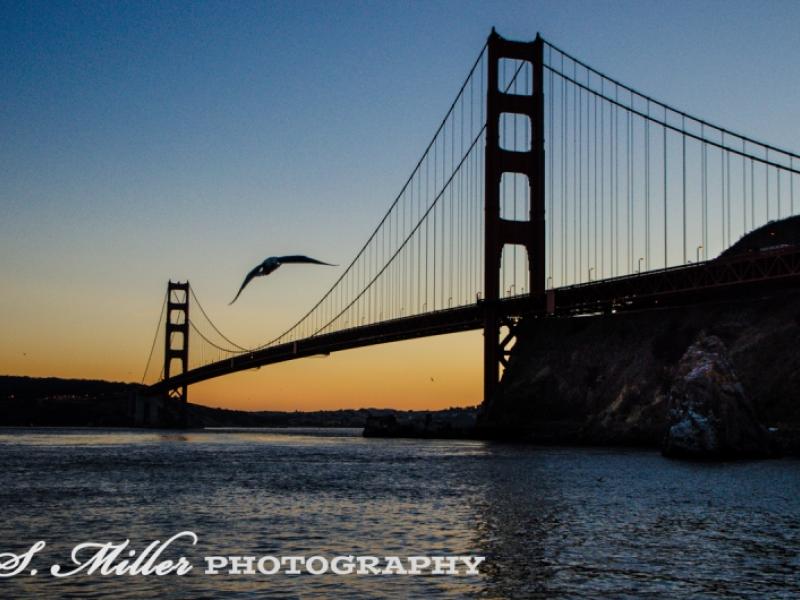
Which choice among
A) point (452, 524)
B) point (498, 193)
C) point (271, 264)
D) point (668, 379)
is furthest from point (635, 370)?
point (452, 524)

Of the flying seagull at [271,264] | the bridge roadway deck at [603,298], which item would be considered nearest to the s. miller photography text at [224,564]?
the flying seagull at [271,264]

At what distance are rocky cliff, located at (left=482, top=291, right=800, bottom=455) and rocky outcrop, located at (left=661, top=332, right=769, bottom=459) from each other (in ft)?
0.91

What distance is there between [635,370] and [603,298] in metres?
7.71

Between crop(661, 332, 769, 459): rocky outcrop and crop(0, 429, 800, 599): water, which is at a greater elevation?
crop(661, 332, 769, 459): rocky outcrop

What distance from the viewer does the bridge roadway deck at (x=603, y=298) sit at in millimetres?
58344

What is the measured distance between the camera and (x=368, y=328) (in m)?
85.6

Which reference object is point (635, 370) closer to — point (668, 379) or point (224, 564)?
point (668, 379)

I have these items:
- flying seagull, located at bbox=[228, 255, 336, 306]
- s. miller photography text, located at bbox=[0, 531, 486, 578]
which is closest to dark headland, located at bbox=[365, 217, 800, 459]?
flying seagull, located at bbox=[228, 255, 336, 306]

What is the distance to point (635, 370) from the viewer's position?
64625 millimetres

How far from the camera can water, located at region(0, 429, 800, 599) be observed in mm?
14547

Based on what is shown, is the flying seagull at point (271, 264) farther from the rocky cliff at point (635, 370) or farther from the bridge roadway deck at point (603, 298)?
the bridge roadway deck at point (603, 298)

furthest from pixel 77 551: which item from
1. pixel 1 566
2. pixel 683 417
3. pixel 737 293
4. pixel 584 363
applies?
pixel 584 363

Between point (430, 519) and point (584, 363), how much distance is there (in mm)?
50216

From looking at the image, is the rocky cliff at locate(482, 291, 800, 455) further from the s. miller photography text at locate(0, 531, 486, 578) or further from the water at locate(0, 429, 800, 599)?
the s. miller photography text at locate(0, 531, 486, 578)
